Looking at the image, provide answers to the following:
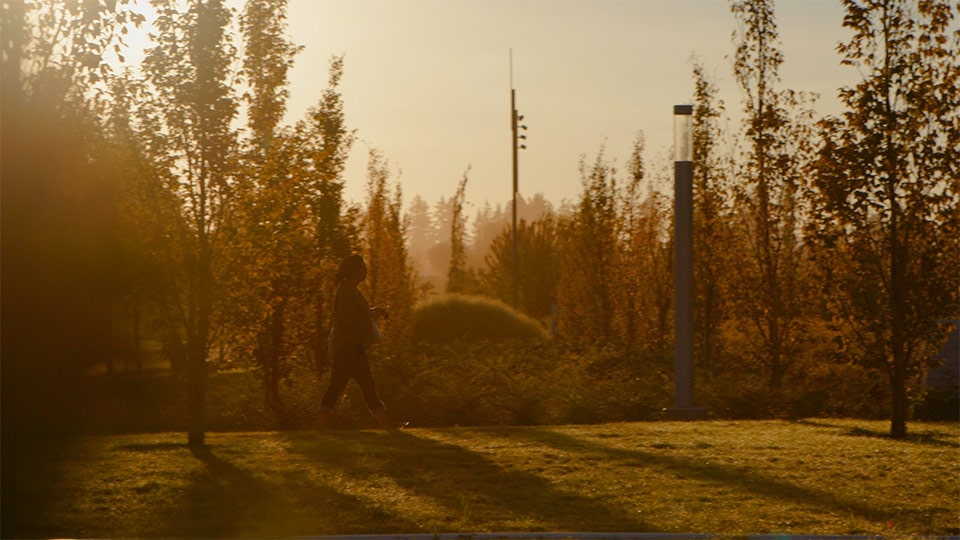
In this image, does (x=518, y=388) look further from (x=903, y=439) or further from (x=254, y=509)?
(x=254, y=509)

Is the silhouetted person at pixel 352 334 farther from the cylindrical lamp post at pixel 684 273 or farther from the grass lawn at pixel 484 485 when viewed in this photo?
the cylindrical lamp post at pixel 684 273

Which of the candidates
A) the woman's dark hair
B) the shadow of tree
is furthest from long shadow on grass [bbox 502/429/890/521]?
the shadow of tree

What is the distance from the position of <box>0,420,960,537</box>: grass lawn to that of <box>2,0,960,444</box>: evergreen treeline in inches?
66.2

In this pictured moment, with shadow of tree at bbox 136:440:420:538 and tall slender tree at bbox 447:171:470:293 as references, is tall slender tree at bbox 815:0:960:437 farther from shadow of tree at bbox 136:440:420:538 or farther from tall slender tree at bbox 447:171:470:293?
tall slender tree at bbox 447:171:470:293

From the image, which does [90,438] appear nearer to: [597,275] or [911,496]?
[911,496]

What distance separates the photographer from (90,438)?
1355 centimetres

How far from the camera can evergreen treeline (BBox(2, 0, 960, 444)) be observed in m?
11.6

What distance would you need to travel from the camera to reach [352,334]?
1193cm

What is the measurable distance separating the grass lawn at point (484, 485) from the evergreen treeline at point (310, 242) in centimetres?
168

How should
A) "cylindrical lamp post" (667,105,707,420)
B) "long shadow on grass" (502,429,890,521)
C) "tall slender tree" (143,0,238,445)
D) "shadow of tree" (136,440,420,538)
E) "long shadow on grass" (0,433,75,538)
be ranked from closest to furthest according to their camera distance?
"shadow of tree" (136,440,420,538)
"long shadow on grass" (0,433,75,538)
"long shadow on grass" (502,429,890,521)
"tall slender tree" (143,0,238,445)
"cylindrical lamp post" (667,105,707,420)

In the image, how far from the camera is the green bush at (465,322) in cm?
3131

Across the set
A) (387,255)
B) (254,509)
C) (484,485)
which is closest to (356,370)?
(484,485)

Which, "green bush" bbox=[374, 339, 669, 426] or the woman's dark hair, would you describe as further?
"green bush" bbox=[374, 339, 669, 426]

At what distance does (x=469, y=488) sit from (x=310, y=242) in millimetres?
9448
